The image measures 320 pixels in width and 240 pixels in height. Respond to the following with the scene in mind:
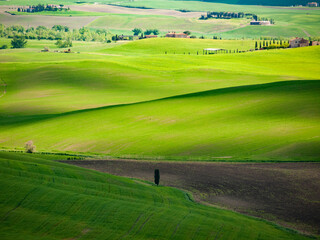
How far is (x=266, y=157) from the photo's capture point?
41.0m

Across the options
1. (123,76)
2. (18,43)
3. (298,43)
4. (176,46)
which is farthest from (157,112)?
(18,43)

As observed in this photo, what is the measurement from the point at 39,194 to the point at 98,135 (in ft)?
94.9

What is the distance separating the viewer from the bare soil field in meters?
26.6

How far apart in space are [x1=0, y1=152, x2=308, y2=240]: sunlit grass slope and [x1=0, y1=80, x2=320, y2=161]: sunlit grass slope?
16.5 m

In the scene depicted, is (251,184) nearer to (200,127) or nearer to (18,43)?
(200,127)

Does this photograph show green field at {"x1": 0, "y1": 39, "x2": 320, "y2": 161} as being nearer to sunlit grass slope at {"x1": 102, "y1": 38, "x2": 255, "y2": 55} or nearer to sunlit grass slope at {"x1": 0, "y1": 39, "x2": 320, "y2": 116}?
sunlit grass slope at {"x1": 0, "y1": 39, "x2": 320, "y2": 116}

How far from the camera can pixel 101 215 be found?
23062 mm

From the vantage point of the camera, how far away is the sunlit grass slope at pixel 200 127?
44469 mm

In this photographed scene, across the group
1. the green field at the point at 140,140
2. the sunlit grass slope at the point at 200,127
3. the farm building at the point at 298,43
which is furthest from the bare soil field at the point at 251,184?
the farm building at the point at 298,43

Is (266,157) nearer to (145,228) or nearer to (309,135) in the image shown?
(309,135)

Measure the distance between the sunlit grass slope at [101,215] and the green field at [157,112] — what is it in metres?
16.5

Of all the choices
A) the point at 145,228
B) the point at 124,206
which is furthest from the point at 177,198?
the point at 145,228

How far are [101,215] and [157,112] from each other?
39138 millimetres

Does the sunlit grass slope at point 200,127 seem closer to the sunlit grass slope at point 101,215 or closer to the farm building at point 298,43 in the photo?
the sunlit grass slope at point 101,215
